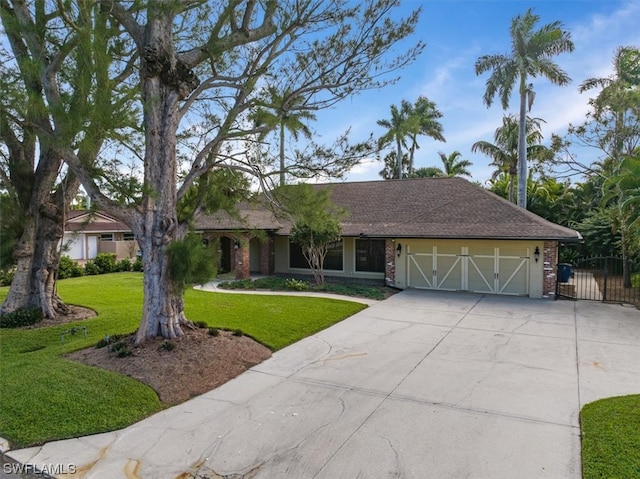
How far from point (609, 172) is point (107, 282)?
25361mm

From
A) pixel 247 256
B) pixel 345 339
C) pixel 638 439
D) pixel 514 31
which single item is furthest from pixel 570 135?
pixel 638 439

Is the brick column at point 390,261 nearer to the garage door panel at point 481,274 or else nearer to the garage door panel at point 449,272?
the garage door panel at point 449,272

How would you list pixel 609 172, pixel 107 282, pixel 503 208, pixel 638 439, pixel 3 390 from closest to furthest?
pixel 638 439, pixel 3 390, pixel 503 208, pixel 107 282, pixel 609 172

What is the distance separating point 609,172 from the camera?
21438mm

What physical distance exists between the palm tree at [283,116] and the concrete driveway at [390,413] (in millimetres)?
3901

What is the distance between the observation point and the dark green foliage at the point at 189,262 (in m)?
7.06

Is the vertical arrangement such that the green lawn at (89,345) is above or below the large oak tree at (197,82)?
below

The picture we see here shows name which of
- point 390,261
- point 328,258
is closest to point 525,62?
point 390,261

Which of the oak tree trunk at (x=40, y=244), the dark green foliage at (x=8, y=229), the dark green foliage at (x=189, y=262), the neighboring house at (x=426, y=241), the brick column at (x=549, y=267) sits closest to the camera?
the dark green foliage at (x=189, y=262)

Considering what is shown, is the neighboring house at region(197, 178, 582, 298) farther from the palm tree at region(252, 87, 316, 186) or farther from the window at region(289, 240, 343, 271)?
the palm tree at region(252, 87, 316, 186)

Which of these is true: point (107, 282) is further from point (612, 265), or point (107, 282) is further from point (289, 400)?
point (612, 265)

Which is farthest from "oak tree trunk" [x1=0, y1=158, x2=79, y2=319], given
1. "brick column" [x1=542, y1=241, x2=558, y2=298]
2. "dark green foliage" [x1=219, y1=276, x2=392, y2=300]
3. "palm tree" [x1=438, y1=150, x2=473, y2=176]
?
"palm tree" [x1=438, y1=150, x2=473, y2=176]

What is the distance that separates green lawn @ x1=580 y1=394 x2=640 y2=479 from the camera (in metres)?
3.95

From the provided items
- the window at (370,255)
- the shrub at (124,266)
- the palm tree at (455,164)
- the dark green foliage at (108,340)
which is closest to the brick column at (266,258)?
the window at (370,255)
